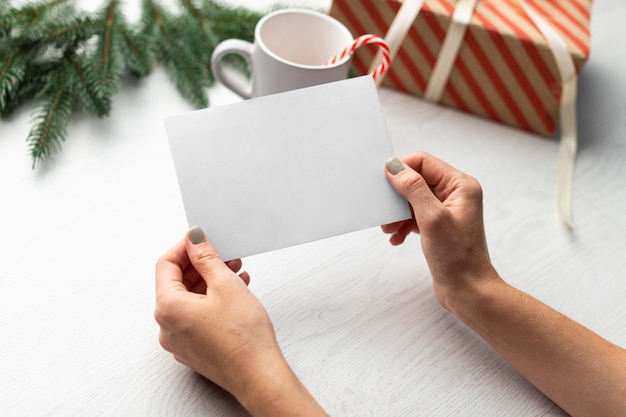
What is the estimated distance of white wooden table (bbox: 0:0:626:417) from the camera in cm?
60

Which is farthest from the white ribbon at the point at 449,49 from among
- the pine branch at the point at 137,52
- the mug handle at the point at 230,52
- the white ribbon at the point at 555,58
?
the pine branch at the point at 137,52

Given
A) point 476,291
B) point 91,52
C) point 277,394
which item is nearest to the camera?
point 277,394

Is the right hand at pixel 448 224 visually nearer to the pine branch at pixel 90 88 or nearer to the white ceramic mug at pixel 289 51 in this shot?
the white ceramic mug at pixel 289 51

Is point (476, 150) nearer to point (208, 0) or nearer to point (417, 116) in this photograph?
point (417, 116)

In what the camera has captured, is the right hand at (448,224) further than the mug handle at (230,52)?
No

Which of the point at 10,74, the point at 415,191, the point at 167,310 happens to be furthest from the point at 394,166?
the point at 10,74

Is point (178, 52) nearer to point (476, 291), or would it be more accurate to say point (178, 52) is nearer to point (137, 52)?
point (137, 52)

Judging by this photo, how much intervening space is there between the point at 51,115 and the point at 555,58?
0.64 metres

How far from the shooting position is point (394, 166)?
608mm

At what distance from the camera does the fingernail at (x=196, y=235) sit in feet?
1.87

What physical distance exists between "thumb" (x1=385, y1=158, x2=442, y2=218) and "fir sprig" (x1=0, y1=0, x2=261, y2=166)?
1.11 feet

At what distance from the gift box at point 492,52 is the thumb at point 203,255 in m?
0.43

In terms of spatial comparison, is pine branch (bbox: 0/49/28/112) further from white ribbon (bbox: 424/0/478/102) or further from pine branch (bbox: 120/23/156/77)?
white ribbon (bbox: 424/0/478/102)

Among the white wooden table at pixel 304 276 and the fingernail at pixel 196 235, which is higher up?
the fingernail at pixel 196 235
